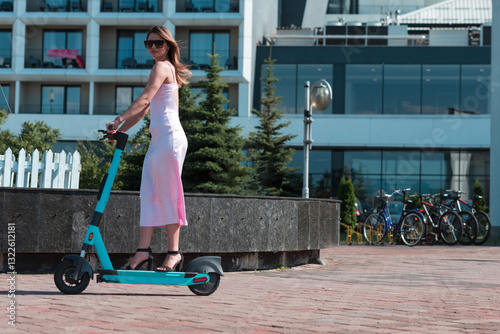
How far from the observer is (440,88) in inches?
1554

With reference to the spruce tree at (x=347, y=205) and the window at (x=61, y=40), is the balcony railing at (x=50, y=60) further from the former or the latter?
the spruce tree at (x=347, y=205)

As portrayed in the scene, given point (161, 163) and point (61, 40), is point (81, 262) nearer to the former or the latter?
point (161, 163)

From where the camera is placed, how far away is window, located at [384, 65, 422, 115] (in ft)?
130

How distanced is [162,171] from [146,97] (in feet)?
1.88

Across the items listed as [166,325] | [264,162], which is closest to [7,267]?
[166,325]

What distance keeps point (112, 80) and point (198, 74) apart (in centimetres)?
467

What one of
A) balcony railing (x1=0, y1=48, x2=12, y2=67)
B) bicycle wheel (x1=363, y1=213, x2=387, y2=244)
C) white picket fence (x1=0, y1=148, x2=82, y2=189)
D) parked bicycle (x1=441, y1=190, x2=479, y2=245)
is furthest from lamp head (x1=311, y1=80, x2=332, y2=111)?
balcony railing (x1=0, y1=48, x2=12, y2=67)

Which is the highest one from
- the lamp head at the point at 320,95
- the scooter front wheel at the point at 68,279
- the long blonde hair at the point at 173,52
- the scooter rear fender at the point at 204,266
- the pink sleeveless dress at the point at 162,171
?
the lamp head at the point at 320,95

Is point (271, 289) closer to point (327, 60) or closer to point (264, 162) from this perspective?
point (264, 162)

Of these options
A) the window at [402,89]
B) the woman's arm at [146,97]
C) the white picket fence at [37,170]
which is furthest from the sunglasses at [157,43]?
the window at [402,89]

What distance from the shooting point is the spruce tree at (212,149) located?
28.6 metres

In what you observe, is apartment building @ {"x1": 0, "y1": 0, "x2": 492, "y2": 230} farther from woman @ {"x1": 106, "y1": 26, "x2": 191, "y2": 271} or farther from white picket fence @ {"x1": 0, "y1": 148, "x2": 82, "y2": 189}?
woman @ {"x1": 106, "y1": 26, "x2": 191, "y2": 271}

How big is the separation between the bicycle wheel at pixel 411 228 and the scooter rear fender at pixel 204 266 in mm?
13605

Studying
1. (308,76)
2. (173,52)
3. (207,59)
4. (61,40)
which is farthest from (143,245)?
(61,40)
